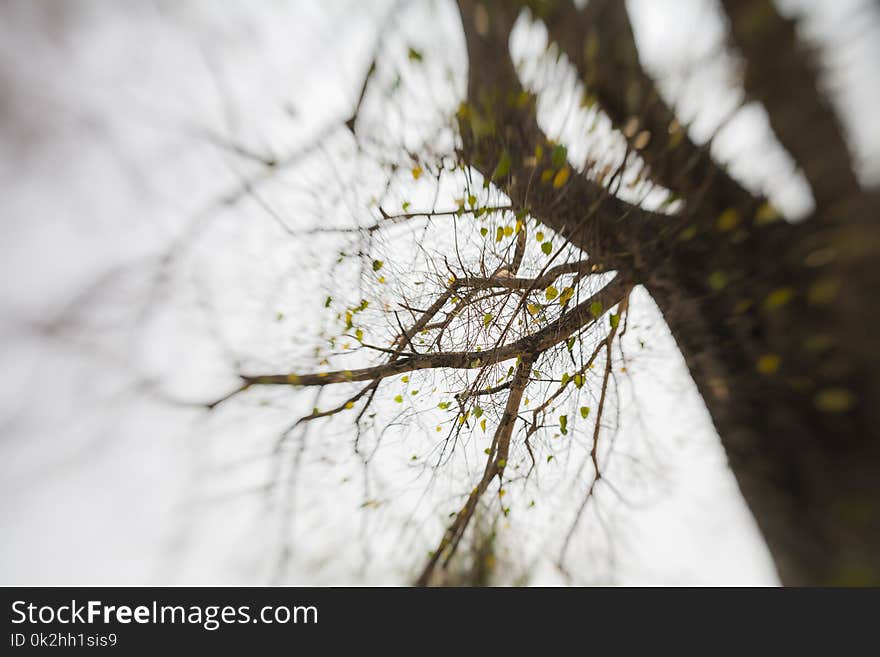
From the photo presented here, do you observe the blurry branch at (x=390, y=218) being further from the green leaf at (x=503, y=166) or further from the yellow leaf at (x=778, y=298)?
the yellow leaf at (x=778, y=298)

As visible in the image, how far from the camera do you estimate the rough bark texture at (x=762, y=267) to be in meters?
0.61

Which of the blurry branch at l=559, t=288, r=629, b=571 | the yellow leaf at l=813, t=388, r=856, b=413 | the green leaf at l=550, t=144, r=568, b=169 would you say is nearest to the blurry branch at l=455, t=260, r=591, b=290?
the blurry branch at l=559, t=288, r=629, b=571

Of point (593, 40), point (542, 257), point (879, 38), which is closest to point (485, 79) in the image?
point (593, 40)

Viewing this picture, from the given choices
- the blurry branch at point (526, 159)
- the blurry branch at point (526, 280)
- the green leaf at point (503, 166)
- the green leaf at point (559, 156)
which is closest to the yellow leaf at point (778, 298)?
the blurry branch at point (526, 159)

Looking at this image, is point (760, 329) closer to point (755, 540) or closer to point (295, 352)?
point (755, 540)

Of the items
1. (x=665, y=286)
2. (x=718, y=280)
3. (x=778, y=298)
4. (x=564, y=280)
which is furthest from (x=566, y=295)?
(x=778, y=298)

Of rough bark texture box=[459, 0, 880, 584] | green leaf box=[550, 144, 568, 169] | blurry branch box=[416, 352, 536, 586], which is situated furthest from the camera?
blurry branch box=[416, 352, 536, 586]

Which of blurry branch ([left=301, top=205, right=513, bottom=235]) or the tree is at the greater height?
blurry branch ([left=301, top=205, right=513, bottom=235])

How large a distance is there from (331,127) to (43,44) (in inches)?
34.8

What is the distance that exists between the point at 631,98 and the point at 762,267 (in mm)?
452

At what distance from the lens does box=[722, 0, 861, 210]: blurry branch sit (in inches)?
24.6

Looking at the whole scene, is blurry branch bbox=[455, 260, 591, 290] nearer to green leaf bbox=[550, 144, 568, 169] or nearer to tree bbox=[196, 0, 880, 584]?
tree bbox=[196, 0, 880, 584]

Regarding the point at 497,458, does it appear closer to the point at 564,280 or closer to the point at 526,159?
the point at 564,280
